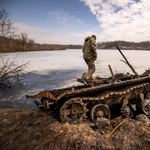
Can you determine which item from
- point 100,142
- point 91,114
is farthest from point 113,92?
point 100,142

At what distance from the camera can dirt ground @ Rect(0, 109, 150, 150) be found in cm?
281

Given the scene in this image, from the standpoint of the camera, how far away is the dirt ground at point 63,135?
2807 millimetres

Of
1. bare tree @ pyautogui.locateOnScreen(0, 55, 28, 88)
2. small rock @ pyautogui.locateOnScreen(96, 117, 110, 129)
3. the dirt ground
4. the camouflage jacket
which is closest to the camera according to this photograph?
the dirt ground

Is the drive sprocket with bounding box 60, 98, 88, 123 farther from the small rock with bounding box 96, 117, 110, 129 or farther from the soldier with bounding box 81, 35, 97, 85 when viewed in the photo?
the soldier with bounding box 81, 35, 97, 85

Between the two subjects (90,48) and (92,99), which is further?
(90,48)

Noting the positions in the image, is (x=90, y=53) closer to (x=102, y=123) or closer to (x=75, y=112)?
(x=75, y=112)

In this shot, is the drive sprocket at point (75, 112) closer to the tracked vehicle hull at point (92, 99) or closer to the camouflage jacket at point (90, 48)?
the tracked vehicle hull at point (92, 99)

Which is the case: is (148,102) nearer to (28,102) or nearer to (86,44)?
(86,44)

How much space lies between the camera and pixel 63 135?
309 centimetres

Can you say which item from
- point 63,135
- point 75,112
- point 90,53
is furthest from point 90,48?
point 63,135

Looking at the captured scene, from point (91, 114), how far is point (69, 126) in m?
0.86

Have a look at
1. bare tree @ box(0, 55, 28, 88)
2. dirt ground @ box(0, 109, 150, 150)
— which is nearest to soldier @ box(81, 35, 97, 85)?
dirt ground @ box(0, 109, 150, 150)

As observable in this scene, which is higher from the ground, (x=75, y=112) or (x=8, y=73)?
(x=8, y=73)

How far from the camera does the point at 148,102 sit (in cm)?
473
